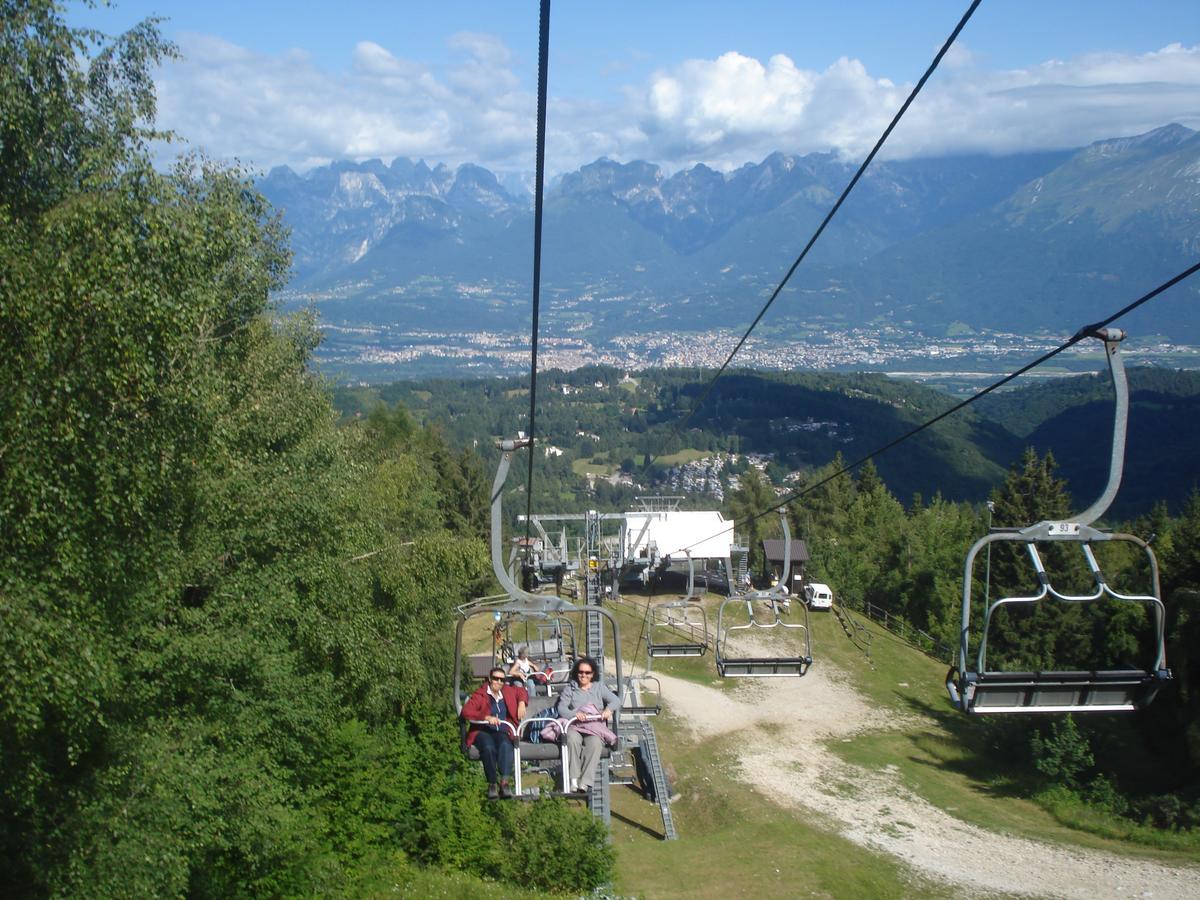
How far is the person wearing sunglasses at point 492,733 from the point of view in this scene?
10625 mm

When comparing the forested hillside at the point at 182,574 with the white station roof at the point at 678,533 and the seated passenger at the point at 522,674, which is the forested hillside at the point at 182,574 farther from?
the white station roof at the point at 678,533

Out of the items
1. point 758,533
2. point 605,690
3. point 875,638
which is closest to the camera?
point 605,690

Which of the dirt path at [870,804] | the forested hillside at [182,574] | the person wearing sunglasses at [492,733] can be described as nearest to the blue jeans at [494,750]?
the person wearing sunglasses at [492,733]

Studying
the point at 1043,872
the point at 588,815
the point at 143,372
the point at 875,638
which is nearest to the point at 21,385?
the point at 143,372

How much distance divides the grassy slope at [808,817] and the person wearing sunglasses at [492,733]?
10410 mm

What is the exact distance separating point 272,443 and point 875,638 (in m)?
31.0

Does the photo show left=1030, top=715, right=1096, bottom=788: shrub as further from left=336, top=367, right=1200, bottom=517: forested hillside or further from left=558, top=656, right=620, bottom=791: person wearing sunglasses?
left=336, top=367, right=1200, bottom=517: forested hillside

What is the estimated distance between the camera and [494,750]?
10.6 metres

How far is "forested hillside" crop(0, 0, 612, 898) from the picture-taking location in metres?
8.52

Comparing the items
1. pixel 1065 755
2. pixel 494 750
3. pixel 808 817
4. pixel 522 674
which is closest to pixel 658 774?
pixel 808 817

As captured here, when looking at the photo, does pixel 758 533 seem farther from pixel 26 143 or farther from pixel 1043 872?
pixel 26 143

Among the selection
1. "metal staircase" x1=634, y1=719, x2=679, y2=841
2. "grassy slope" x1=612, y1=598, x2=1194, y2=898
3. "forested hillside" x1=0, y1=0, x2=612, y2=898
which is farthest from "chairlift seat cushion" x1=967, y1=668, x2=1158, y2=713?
"metal staircase" x1=634, y1=719, x2=679, y2=841

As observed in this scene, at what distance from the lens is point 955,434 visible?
133 m

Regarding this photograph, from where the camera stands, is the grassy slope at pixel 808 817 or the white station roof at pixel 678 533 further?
the white station roof at pixel 678 533
